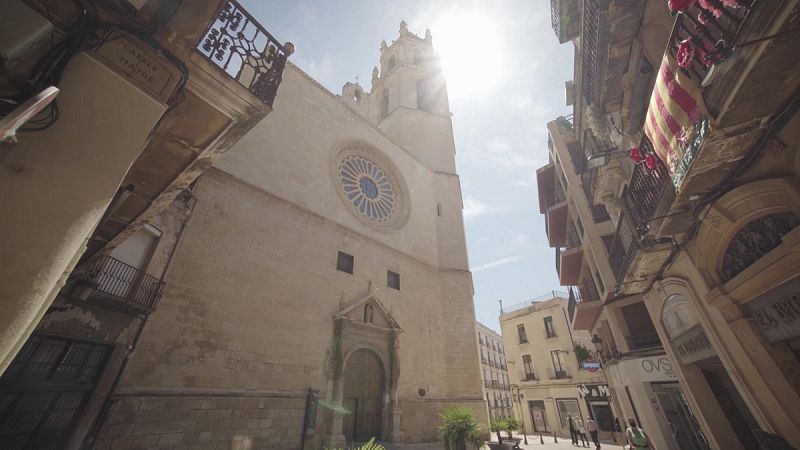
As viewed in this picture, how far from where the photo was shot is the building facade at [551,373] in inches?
701

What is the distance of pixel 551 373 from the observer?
20.6m

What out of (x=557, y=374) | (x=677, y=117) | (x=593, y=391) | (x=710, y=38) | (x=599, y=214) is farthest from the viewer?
(x=557, y=374)

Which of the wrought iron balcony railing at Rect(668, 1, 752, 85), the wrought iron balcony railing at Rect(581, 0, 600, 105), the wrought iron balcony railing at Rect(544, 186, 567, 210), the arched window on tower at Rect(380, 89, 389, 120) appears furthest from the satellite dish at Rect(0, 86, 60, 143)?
the arched window on tower at Rect(380, 89, 389, 120)

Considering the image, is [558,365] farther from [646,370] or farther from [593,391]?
[646,370]

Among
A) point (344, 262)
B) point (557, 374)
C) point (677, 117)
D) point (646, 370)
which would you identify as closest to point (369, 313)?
point (344, 262)

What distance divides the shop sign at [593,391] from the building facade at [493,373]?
39.5 feet

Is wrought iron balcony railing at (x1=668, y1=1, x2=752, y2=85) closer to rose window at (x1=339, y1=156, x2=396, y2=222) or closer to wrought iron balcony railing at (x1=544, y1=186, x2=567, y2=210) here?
rose window at (x1=339, y1=156, x2=396, y2=222)

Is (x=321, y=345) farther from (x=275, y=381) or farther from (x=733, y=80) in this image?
(x=733, y=80)

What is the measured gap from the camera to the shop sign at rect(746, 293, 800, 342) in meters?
3.37

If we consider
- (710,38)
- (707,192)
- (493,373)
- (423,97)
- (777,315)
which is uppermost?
(423,97)

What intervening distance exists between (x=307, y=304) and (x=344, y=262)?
2417 millimetres

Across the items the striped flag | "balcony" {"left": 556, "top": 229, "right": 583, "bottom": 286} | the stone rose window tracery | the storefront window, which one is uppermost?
"balcony" {"left": 556, "top": 229, "right": 583, "bottom": 286}

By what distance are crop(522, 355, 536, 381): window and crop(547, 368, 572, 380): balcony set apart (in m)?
1.29

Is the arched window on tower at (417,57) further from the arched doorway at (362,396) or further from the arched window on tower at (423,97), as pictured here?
the arched doorway at (362,396)
